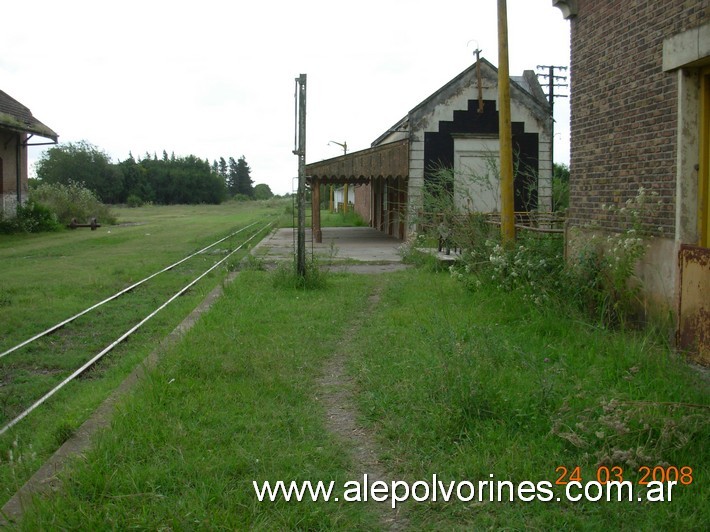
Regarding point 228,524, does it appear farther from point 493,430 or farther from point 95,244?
point 95,244

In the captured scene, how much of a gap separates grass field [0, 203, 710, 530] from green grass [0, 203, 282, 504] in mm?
208

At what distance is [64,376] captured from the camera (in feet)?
23.5

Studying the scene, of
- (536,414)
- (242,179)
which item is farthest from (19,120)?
(242,179)

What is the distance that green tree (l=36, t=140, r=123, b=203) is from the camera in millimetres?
84688

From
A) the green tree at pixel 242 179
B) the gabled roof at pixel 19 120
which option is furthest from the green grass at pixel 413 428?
the green tree at pixel 242 179

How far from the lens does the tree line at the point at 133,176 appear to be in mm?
85500

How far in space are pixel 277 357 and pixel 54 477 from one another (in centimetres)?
301

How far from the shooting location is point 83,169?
3440 inches

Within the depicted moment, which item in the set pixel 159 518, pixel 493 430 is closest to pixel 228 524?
pixel 159 518

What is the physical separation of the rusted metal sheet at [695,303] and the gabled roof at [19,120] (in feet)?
79.2

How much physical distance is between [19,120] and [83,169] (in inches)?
2498

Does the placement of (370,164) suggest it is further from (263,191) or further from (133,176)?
(263,191)

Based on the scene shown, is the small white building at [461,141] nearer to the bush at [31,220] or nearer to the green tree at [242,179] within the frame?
the bush at [31,220]
